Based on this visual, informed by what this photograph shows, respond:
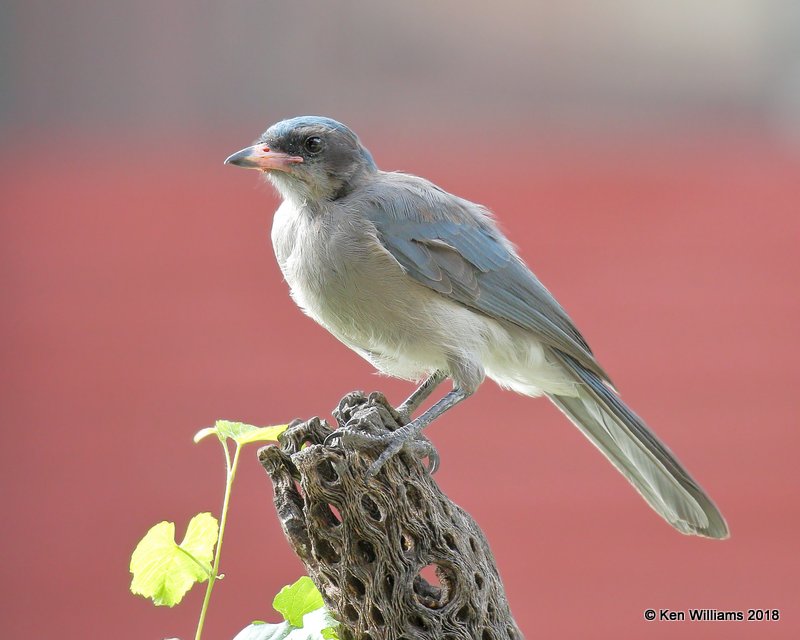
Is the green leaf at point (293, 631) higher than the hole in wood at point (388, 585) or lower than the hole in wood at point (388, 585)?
lower

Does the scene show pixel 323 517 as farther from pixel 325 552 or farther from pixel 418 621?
pixel 418 621

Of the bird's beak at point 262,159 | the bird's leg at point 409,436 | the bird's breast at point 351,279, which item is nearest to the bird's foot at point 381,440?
the bird's leg at point 409,436

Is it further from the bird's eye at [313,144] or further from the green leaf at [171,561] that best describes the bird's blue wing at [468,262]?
the green leaf at [171,561]

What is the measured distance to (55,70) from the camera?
24.1 feet

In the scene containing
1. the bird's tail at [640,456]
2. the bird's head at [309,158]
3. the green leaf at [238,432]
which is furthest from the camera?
the bird's tail at [640,456]

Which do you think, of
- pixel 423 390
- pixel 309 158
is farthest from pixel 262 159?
pixel 423 390

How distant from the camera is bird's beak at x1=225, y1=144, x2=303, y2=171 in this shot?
326cm

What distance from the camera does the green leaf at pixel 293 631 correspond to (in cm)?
240

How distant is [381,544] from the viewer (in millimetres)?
2617

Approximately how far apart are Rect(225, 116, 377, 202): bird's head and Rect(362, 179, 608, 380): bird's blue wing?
6.2 inches

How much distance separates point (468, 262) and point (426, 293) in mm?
240

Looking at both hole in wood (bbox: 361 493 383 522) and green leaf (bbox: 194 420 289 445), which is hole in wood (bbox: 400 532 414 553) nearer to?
hole in wood (bbox: 361 493 383 522)

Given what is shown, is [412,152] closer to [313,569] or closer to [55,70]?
[55,70]

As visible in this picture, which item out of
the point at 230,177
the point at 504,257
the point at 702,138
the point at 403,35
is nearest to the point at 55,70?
the point at 230,177
